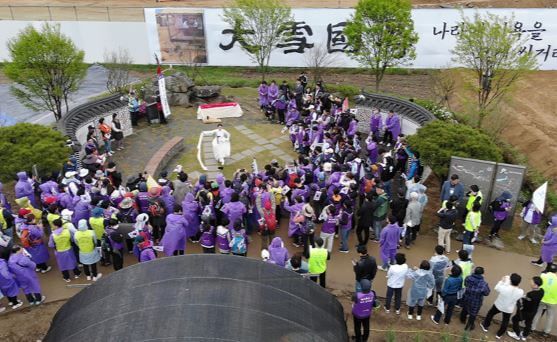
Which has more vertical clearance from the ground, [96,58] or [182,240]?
[96,58]

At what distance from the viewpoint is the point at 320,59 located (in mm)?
22641

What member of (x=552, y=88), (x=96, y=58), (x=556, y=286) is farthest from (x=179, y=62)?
(x=556, y=286)

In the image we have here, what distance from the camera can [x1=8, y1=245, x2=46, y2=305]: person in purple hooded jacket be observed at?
809cm

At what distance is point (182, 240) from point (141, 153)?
656cm

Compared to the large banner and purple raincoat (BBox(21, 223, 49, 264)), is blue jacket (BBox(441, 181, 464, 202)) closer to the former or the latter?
purple raincoat (BBox(21, 223, 49, 264))

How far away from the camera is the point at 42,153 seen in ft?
36.6

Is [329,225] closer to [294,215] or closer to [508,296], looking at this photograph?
[294,215]

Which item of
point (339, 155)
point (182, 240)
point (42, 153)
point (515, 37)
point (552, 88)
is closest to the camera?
point (182, 240)

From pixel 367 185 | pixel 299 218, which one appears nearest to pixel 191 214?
pixel 299 218

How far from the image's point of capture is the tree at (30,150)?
1100 centimetres

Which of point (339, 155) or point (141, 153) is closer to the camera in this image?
point (339, 155)

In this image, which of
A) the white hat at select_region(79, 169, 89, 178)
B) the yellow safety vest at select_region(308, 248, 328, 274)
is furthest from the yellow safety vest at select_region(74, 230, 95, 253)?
the yellow safety vest at select_region(308, 248, 328, 274)

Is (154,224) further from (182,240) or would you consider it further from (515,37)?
(515,37)

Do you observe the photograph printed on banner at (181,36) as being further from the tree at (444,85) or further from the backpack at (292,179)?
the backpack at (292,179)
